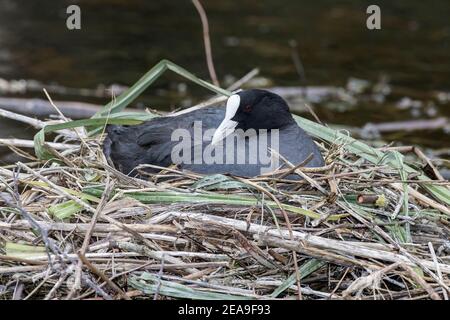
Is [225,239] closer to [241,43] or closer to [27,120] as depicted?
[27,120]

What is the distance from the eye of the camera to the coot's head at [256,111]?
4746mm

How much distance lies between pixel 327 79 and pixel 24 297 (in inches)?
240

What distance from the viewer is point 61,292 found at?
3.83 m

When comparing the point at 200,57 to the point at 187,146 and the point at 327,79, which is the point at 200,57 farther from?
the point at 187,146

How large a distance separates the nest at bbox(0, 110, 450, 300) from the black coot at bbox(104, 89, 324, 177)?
218 millimetres

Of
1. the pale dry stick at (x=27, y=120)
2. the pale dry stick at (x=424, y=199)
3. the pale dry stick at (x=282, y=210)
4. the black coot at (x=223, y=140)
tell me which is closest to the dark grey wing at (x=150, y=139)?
the black coot at (x=223, y=140)

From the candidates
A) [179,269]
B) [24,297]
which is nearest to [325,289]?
[179,269]

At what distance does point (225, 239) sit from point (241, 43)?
6.74m

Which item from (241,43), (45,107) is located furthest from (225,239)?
(241,43)

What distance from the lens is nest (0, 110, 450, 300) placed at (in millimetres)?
3809

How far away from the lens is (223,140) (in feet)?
15.4

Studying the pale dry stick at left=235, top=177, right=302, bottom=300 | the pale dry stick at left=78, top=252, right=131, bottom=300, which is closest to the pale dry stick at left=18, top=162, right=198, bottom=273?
the pale dry stick at left=78, top=252, right=131, bottom=300

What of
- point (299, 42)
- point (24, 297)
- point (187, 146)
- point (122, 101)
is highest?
point (299, 42)

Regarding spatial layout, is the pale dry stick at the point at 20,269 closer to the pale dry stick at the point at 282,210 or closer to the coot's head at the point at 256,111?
the pale dry stick at the point at 282,210
